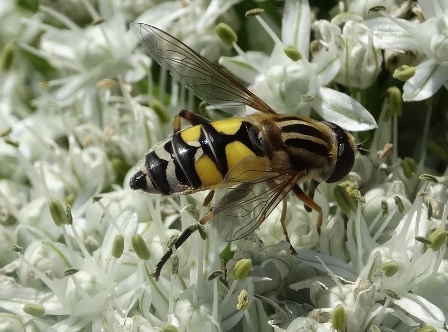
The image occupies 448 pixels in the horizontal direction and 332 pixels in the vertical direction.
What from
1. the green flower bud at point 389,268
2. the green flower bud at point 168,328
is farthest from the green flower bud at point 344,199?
the green flower bud at point 168,328

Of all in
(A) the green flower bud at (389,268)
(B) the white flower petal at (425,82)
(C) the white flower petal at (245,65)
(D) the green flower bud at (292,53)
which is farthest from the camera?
(C) the white flower petal at (245,65)

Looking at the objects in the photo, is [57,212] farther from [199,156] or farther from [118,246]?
[199,156]

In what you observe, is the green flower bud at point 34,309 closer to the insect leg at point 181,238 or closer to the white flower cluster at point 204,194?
the white flower cluster at point 204,194

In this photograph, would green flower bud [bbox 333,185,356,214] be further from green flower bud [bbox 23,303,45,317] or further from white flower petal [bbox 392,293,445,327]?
green flower bud [bbox 23,303,45,317]

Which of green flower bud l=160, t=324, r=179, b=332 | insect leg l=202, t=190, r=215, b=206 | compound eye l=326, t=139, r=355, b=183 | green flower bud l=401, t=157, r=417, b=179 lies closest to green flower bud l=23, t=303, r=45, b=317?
green flower bud l=160, t=324, r=179, b=332

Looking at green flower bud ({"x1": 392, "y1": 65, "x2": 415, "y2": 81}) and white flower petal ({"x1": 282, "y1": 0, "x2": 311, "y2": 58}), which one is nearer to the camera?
green flower bud ({"x1": 392, "y1": 65, "x2": 415, "y2": 81})

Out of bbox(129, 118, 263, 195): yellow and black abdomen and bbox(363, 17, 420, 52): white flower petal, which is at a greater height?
bbox(363, 17, 420, 52): white flower petal
